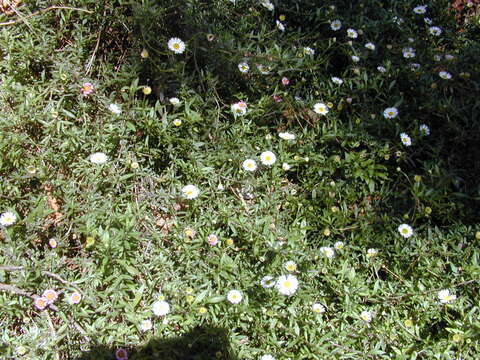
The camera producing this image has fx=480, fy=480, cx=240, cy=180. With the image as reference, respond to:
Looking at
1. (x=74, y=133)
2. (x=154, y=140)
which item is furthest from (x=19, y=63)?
(x=154, y=140)

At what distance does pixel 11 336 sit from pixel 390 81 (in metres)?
2.70

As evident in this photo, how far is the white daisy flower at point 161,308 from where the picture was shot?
2088 millimetres

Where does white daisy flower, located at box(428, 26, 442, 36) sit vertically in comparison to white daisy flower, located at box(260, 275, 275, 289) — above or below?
above

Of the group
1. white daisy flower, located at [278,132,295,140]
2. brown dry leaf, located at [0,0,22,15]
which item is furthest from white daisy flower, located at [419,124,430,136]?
brown dry leaf, located at [0,0,22,15]

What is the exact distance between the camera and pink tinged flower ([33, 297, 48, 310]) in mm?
2039

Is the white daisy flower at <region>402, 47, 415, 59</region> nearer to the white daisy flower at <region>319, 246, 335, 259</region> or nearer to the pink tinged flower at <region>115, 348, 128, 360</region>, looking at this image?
the white daisy flower at <region>319, 246, 335, 259</region>

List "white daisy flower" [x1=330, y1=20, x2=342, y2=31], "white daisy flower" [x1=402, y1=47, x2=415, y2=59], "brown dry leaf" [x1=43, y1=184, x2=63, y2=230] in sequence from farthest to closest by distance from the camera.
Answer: "white daisy flower" [x1=330, y1=20, x2=342, y2=31] → "white daisy flower" [x1=402, y1=47, x2=415, y2=59] → "brown dry leaf" [x1=43, y1=184, x2=63, y2=230]

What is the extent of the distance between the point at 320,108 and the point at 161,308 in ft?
5.26

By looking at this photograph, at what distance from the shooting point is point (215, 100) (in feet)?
9.29

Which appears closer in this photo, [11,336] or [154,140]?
[11,336]

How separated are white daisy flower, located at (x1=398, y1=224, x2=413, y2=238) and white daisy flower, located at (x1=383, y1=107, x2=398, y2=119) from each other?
0.75 m

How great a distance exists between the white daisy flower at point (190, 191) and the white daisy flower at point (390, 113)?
4.31 feet

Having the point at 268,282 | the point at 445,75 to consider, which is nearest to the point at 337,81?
the point at 445,75

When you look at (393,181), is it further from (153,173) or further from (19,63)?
(19,63)
